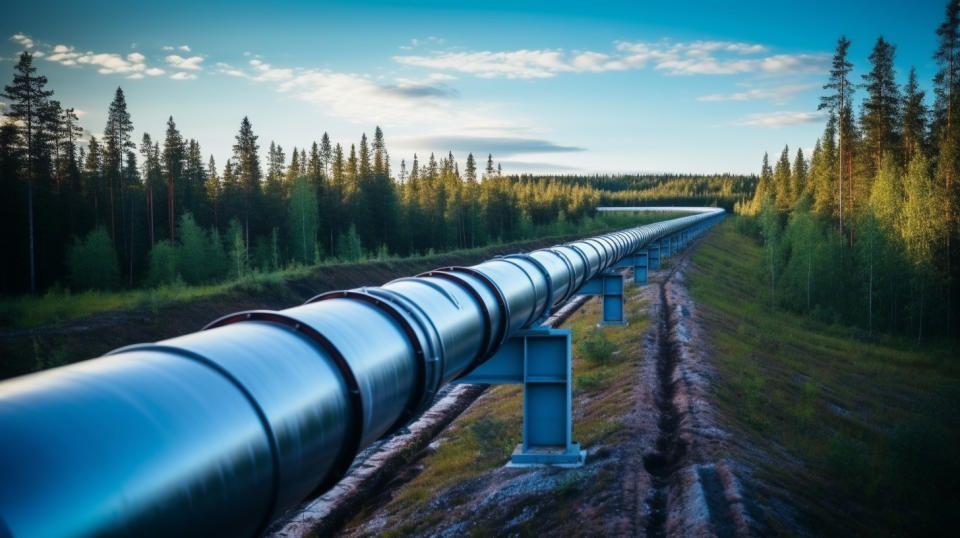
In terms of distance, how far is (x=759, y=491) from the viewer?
40.9 ft

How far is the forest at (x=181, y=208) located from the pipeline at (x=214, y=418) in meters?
40.6

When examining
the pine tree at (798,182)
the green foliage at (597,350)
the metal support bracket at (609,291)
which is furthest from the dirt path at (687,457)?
the pine tree at (798,182)

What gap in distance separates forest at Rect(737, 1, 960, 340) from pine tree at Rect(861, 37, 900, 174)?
73 millimetres

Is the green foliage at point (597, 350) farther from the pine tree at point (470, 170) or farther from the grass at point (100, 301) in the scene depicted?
the pine tree at point (470, 170)

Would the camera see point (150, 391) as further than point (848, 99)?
No

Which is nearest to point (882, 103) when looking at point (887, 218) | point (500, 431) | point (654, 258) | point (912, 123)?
point (912, 123)

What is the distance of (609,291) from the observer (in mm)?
26969

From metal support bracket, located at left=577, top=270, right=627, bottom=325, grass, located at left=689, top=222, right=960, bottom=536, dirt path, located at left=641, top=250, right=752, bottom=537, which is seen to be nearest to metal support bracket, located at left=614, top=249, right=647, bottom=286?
grass, located at left=689, top=222, right=960, bottom=536

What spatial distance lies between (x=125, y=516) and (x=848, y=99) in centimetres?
5753

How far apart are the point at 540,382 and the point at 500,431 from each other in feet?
16.1

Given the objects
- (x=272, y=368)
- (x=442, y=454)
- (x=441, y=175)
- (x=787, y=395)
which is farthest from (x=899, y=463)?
(x=441, y=175)

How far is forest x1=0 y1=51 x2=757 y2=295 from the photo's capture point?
153 ft

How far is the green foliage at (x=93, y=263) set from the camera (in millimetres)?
48500

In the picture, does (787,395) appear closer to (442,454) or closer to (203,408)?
(442,454)
